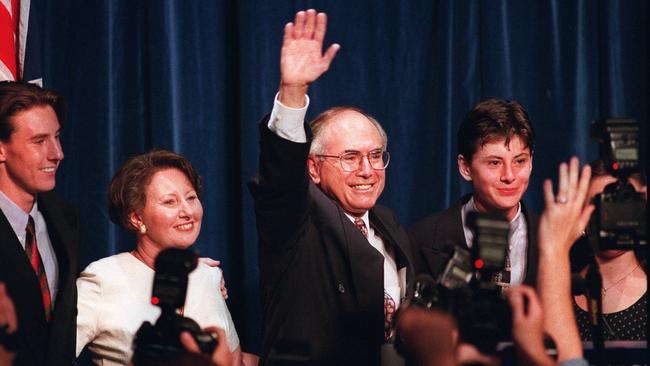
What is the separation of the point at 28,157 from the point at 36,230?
0.63 feet

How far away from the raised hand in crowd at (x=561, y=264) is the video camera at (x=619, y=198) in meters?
0.05

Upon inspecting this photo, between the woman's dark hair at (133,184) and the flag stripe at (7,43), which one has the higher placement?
the flag stripe at (7,43)

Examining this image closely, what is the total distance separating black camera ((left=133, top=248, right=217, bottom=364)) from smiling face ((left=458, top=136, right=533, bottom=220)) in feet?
4.83

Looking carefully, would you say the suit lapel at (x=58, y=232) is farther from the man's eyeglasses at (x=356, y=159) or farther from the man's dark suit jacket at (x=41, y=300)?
the man's eyeglasses at (x=356, y=159)

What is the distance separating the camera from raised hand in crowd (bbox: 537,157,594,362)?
1.63 m

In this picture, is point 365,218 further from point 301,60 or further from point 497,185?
point 301,60

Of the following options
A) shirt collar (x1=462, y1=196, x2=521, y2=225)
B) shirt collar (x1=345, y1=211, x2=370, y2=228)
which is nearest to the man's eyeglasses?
shirt collar (x1=345, y1=211, x2=370, y2=228)

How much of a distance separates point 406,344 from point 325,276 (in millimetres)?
1026

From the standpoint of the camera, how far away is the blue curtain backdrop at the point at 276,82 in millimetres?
3398

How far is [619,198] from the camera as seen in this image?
1.72 metres

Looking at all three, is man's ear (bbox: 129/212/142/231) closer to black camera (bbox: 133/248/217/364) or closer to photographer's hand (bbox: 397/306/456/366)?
black camera (bbox: 133/248/217/364)

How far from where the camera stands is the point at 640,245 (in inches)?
66.9

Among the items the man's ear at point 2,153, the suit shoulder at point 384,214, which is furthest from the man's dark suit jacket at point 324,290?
the man's ear at point 2,153

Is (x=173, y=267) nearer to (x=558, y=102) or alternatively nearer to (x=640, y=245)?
(x=640, y=245)
